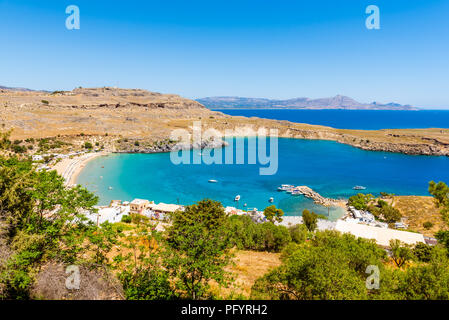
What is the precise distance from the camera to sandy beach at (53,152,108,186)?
156 ft

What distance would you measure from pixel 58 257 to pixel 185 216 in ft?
37.3

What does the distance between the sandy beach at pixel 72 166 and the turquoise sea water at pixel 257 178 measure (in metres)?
1.52

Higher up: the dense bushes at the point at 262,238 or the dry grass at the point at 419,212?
the dense bushes at the point at 262,238

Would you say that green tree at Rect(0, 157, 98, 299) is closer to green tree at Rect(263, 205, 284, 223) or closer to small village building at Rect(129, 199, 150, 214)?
small village building at Rect(129, 199, 150, 214)

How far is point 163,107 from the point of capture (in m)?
147

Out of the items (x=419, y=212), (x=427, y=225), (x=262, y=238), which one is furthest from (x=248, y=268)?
(x=419, y=212)

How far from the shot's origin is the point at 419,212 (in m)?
36.6

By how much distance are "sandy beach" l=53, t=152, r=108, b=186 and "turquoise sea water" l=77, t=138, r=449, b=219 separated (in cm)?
152

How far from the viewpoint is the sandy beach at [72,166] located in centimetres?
4758

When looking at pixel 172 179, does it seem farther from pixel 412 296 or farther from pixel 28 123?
pixel 28 123

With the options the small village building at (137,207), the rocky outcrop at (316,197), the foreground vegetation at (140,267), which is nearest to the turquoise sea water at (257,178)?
the rocky outcrop at (316,197)

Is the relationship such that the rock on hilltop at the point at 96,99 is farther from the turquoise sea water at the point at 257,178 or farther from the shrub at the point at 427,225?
the shrub at the point at 427,225
